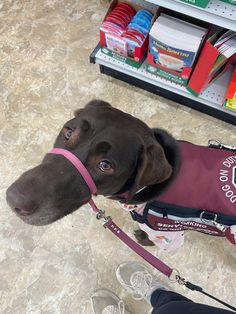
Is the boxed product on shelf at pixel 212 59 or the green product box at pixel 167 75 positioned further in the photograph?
the green product box at pixel 167 75

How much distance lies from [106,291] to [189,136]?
1094 millimetres

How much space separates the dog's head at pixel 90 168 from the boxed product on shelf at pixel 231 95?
1.02 m

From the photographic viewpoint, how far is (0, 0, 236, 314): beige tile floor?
1772 mm

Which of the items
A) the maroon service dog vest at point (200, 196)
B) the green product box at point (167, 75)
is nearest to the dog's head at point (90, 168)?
the maroon service dog vest at point (200, 196)

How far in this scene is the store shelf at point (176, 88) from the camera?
6.93ft

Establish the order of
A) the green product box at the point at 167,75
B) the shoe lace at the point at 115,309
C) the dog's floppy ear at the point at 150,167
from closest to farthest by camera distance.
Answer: the dog's floppy ear at the point at 150,167, the shoe lace at the point at 115,309, the green product box at the point at 167,75

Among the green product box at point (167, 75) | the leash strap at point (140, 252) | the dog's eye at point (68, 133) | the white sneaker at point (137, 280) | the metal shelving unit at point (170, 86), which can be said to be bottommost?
the white sneaker at point (137, 280)

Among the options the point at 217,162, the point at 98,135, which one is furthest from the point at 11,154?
the point at 217,162

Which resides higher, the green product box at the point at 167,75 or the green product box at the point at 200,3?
the green product box at the point at 200,3

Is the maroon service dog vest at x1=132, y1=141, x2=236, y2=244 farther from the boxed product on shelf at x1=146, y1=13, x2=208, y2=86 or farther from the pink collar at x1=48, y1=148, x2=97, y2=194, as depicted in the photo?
the boxed product on shelf at x1=146, y1=13, x2=208, y2=86

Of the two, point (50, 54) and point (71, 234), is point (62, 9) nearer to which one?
point (50, 54)

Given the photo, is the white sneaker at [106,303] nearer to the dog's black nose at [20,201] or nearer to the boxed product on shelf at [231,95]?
the dog's black nose at [20,201]

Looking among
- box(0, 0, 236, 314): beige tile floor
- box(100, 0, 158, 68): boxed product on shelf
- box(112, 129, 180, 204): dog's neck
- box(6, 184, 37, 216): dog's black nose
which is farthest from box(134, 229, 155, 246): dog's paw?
box(100, 0, 158, 68): boxed product on shelf

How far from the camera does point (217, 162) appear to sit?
4.42 ft
